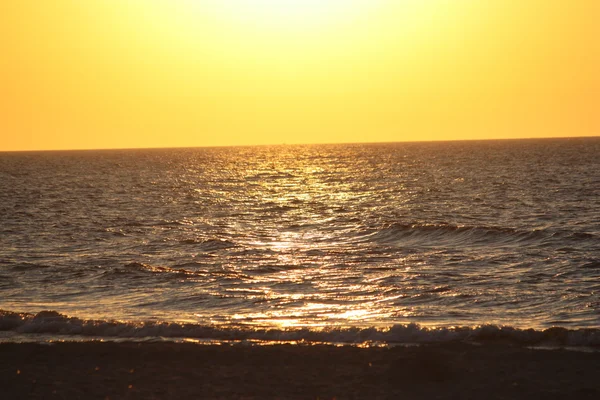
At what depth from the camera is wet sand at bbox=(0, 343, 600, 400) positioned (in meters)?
14.3

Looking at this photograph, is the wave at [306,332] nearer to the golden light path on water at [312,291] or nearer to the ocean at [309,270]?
the ocean at [309,270]

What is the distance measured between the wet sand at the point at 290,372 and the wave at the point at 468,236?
20332mm

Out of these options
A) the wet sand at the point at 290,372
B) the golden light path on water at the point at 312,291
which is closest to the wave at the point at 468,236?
the golden light path on water at the point at 312,291

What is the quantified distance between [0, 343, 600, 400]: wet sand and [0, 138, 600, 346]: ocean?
1.32 meters

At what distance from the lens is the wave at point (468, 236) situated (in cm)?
3628

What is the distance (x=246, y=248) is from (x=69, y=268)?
8.91m

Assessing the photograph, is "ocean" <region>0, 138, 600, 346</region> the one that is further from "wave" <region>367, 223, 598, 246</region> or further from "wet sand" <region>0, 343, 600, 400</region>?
"wet sand" <region>0, 343, 600, 400</region>

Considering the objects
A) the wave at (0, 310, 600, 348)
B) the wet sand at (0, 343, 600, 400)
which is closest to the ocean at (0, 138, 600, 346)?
the wave at (0, 310, 600, 348)

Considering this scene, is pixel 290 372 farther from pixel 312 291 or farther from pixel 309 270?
pixel 309 270

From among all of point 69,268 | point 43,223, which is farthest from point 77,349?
point 43,223

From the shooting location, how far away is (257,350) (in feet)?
56.1

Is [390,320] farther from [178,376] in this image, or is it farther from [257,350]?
[178,376]

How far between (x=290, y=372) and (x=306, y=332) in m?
2.98

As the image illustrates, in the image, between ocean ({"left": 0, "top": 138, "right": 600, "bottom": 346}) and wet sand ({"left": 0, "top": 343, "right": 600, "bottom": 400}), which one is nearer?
wet sand ({"left": 0, "top": 343, "right": 600, "bottom": 400})
